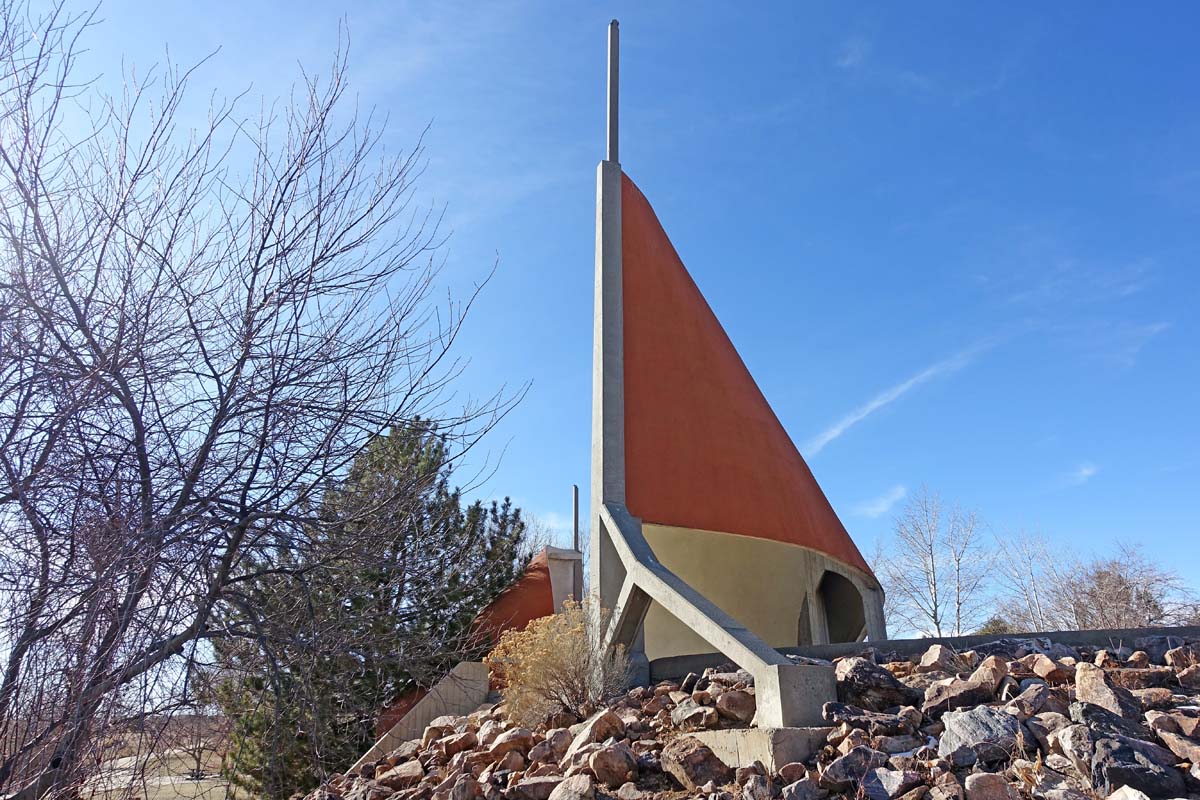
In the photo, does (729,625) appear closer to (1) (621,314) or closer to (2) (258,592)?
(2) (258,592)

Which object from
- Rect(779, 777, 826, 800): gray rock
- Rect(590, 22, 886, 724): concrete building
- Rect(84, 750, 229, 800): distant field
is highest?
Rect(590, 22, 886, 724): concrete building

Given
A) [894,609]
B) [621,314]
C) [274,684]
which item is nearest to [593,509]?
[621,314]

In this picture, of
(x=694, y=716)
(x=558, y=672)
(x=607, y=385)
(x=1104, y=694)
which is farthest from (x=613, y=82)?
(x=1104, y=694)

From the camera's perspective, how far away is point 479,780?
593 centimetres

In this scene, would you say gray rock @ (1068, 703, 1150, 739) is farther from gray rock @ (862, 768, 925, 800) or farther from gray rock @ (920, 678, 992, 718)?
gray rock @ (862, 768, 925, 800)

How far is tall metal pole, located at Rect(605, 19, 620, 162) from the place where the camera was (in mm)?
11695

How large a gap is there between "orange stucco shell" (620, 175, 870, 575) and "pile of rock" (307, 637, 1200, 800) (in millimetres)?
2846

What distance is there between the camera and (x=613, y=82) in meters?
12.3

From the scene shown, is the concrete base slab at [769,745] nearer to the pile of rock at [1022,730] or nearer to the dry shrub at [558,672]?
the pile of rock at [1022,730]

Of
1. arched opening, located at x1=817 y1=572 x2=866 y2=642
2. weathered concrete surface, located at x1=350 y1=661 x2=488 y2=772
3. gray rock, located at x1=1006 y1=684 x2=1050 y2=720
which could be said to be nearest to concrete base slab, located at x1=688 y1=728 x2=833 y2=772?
gray rock, located at x1=1006 y1=684 x2=1050 y2=720

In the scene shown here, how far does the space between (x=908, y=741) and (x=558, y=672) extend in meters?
3.31

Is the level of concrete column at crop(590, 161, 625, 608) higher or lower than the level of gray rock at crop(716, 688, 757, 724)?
higher

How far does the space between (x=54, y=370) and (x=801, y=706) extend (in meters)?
4.33

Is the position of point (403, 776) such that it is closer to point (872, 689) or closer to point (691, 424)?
point (872, 689)
